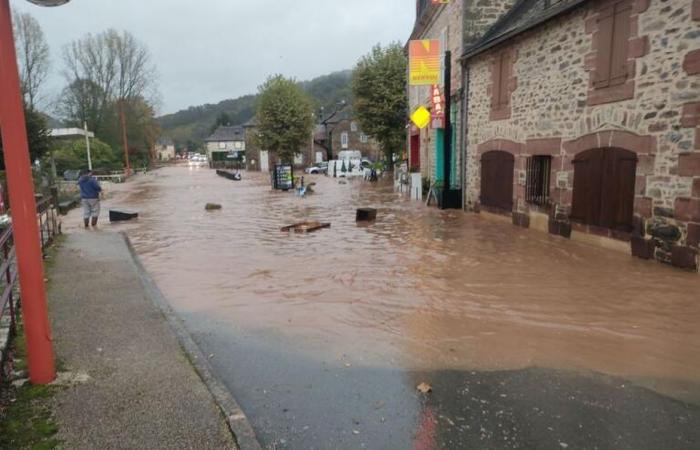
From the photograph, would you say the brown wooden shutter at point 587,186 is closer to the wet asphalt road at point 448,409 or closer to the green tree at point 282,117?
the wet asphalt road at point 448,409

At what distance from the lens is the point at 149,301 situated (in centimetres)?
621

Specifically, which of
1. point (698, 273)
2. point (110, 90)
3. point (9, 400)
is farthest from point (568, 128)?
point (110, 90)

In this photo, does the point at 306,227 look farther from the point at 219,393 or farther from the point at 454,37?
the point at 219,393

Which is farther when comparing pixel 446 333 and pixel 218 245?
pixel 218 245

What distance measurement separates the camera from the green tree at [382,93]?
3559 cm

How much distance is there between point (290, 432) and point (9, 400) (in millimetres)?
2044

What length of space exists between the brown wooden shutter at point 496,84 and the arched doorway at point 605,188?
4.04m

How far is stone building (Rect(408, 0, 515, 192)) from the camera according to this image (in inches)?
616

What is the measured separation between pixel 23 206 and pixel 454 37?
15.6 meters

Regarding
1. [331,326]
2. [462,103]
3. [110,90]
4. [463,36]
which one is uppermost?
Result: [110,90]

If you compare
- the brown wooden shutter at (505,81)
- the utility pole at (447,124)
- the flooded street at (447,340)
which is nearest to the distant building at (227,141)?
the utility pole at (447,124)

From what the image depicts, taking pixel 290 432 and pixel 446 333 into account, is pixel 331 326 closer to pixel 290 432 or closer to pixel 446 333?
pixel 446 333

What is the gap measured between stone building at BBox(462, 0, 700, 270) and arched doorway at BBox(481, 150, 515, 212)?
0.05m

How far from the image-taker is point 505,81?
43.5 feet
